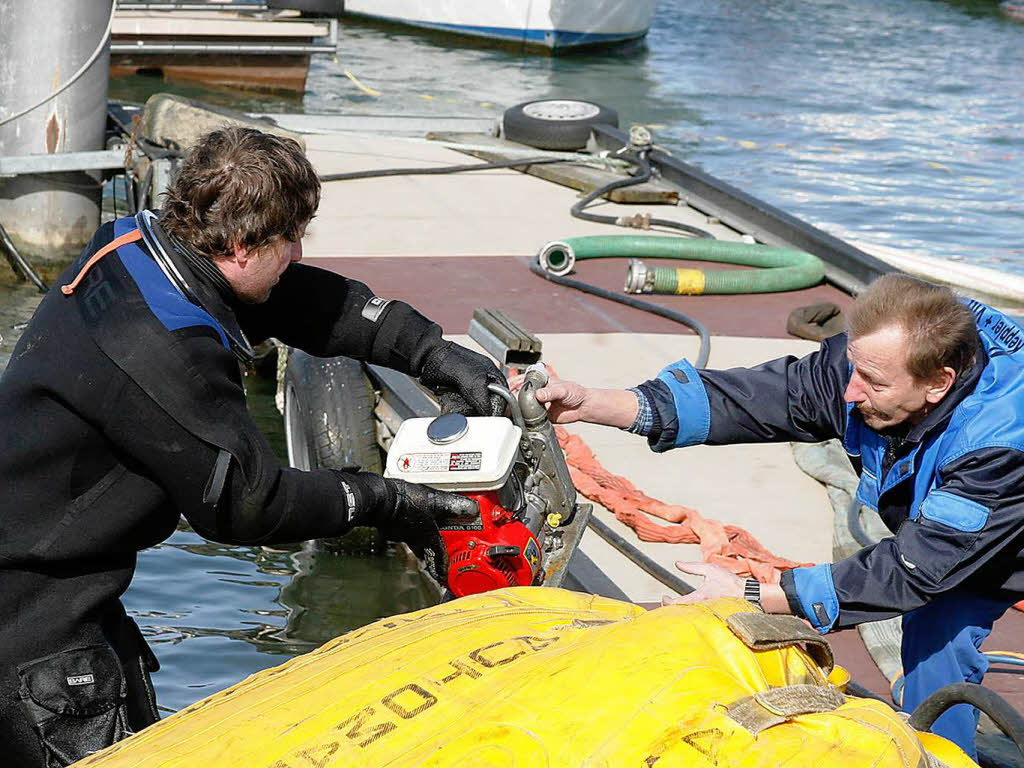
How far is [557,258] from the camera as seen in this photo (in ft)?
26.0

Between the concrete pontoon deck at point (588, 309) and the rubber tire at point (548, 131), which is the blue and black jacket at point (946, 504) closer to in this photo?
the concrete pontoon deck at point (588, 309)

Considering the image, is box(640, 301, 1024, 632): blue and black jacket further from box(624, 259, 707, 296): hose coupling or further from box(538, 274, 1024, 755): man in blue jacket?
Result: box(624, 259, 707, 296): hose coupling

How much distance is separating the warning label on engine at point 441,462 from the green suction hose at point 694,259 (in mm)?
4392

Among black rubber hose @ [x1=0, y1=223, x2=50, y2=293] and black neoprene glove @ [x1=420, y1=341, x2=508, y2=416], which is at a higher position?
black neoprene glove @ [x1=420, y1=341, x2=508, y2=416]

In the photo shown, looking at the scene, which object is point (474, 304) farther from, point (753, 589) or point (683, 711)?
point (683, 711)

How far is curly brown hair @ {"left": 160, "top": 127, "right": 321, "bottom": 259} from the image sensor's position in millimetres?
2613

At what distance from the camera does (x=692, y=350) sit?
22.4 feet

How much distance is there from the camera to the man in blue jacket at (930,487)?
2.97m

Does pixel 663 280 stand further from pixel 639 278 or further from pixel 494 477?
pixel 494 477

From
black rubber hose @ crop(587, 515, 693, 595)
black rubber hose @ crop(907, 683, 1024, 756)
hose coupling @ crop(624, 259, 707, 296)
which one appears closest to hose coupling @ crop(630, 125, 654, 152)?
hose coupling @ crop(624, 259, 707, 296)

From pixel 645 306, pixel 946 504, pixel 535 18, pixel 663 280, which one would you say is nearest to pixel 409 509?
pixel 946 504

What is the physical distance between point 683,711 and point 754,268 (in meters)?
6.44

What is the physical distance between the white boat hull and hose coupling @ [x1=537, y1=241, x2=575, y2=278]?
739 inches

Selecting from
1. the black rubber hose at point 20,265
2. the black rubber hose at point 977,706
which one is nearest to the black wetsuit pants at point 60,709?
the black rubber hose at point 977,706
